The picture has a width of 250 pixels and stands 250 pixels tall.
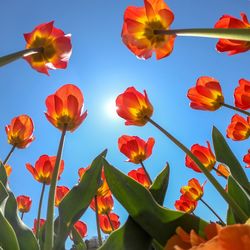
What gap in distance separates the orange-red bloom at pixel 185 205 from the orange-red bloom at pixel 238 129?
1.95 feet

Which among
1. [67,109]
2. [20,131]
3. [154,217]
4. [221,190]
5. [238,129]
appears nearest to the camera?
[154,217]

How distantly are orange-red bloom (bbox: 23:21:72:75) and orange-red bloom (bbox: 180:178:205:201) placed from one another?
6.09 feet

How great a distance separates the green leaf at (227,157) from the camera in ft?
4.53

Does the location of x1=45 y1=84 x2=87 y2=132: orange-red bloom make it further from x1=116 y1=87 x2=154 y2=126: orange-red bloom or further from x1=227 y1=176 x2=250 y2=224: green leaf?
x1=227 y1=176 x2=250 y2=224: green leaf

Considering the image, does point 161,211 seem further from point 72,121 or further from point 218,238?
point 72,121

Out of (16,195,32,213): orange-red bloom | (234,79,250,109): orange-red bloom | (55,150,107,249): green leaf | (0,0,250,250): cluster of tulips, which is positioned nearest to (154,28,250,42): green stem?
(0,0,250,250): cluster of tulips

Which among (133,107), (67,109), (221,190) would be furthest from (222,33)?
(133,107)

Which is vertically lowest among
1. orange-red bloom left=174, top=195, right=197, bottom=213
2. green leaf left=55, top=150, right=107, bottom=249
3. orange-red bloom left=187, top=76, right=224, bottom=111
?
green leaf left=55, top=150, right=107, bottom=249

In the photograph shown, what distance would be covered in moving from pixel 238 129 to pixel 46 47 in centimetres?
146

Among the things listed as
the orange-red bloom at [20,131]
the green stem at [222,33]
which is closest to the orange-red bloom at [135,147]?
the orange-red bloom at [20,131]

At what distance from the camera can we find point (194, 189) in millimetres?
2990

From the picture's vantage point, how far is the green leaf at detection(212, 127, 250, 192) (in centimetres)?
138

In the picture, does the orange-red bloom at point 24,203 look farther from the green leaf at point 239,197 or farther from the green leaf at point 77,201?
the green leaf at point 239,197

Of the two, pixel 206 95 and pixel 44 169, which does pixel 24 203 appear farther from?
pixel 206 95
